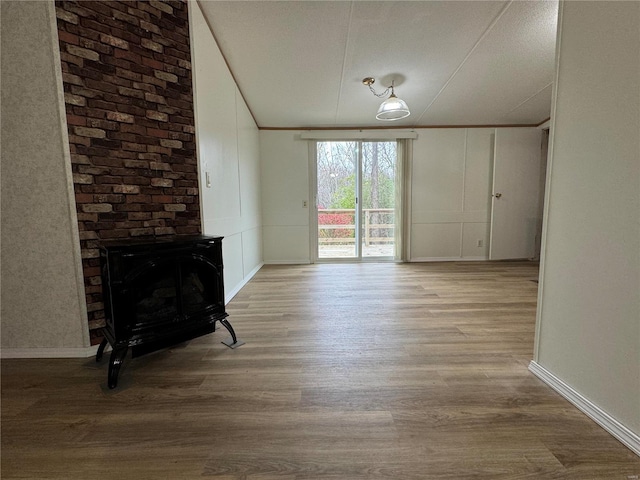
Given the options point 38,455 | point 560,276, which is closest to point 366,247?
point 560,276

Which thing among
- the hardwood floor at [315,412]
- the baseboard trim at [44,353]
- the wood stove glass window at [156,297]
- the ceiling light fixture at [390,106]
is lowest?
the hardwood floor at [315,412]

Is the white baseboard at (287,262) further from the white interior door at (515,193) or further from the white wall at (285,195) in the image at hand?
the white interior door at (515,193)

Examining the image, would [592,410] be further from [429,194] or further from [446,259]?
[429,194]

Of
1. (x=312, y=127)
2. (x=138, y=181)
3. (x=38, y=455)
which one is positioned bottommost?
(x=38, y=455)

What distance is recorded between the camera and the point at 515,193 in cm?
443

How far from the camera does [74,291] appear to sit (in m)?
1.72

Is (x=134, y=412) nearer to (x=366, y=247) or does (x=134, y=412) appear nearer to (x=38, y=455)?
(x=38, y=455)

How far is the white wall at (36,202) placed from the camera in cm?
155

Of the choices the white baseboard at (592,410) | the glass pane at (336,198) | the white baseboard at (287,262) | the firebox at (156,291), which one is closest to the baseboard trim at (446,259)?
the glass pane at (336,198)

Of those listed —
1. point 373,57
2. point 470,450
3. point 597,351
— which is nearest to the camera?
point 470,450

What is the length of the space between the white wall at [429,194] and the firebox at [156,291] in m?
2.87

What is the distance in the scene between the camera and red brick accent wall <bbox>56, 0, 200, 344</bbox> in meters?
1.67

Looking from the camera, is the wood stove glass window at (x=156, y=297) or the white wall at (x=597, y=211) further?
the wood stove glass window at (x=156, y=297)

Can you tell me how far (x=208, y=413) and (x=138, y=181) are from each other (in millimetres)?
1619
